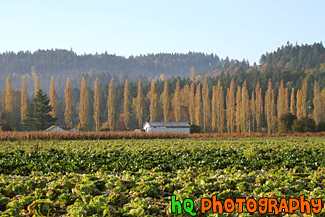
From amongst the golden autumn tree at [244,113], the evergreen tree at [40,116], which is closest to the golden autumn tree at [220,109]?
the golden autumn tree at [244,113]

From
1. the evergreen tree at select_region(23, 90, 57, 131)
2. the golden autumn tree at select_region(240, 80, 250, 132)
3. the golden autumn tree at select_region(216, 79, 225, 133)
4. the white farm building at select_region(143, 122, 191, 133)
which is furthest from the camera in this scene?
the golden autumn tree at select_region(216, 79, 225, 133)

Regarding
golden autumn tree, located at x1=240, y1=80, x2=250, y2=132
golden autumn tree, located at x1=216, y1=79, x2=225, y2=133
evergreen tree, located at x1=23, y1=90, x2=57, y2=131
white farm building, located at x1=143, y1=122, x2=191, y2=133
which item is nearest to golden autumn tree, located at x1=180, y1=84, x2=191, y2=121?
golden autumn tree, located at x1=216, y1=79, x2=225, y2=133

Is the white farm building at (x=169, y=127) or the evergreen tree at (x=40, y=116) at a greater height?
the evergreen tree at (x=40, y=116)

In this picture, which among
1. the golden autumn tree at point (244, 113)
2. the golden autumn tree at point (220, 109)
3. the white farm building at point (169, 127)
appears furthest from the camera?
the golden autumn tree at point (220, 109)

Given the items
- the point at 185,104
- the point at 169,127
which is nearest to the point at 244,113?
the point at 185,104

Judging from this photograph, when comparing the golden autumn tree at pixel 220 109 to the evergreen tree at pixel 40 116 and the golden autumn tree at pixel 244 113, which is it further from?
the evergreen tree at pixel 40 116

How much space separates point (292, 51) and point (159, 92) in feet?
286

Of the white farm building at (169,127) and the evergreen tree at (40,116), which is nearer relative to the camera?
the white farm building at (169,127)

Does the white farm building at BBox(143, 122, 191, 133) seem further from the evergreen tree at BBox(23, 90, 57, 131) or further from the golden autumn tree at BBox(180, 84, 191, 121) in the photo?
the golden autumn tree at BBox(180, 84, 191, 121)

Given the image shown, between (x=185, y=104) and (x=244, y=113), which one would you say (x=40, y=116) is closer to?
(x=244, y=113)

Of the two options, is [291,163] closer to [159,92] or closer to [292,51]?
[159,92]

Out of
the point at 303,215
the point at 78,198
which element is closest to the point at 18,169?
the point at 78,198

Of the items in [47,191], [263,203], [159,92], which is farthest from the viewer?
[159,92]

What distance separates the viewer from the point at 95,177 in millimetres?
9047
